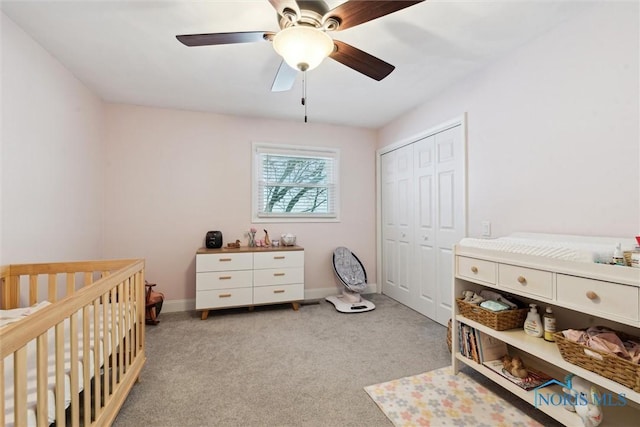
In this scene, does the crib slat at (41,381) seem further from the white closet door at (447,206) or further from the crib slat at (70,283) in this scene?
the white closet door at (447,206)

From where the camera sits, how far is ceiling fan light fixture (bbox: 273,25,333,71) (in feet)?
4.41

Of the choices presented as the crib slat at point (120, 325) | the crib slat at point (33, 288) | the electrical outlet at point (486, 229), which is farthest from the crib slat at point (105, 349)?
the electrical outlet at point (486, 229)

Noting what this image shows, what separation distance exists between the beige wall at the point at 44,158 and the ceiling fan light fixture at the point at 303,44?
179 centimetres

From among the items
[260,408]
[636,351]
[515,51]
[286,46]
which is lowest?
[260,408]

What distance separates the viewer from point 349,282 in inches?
137

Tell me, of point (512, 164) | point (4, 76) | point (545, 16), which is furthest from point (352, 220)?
point (4, 76)

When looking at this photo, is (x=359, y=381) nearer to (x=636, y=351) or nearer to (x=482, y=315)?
(x=482, y=315)

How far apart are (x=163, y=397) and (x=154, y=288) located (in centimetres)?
178

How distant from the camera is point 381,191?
393 centimetres

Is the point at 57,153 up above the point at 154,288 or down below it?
above

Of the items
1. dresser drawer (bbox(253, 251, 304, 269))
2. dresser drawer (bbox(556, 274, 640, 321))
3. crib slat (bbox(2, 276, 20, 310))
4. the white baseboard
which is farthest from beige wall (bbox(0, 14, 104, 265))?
dresser drawer (bbox(556, 274, 640, 321))

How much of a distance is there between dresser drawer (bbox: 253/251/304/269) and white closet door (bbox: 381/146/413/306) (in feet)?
4.06

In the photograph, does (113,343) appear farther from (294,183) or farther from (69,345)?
(294,183)

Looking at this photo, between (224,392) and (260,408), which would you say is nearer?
(260,408)
